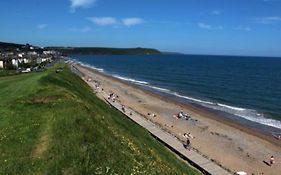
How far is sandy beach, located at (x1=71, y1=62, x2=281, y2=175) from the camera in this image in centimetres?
3709

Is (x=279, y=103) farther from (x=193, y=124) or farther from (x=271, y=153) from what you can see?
(x=271, y=153)

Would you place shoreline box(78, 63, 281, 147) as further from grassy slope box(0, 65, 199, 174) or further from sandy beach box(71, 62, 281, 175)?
grassy slope box(0, 65, 199, 174)

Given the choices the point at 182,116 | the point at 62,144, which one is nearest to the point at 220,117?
the point at 182,116

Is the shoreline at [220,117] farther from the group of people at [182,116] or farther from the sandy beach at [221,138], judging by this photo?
the group of people at [182,116]

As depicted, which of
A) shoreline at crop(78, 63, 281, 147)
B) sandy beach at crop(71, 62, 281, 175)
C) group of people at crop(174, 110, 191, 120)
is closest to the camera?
sandy beach at crop(71, 62, 281, 175)

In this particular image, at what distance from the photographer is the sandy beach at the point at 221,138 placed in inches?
1460

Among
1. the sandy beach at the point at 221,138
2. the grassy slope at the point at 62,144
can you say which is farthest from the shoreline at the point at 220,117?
the grassy slope at the point at 62,144

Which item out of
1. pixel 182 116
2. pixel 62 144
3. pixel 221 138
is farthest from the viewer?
pixel 182 116

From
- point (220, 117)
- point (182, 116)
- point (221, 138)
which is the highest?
point (182, 116)

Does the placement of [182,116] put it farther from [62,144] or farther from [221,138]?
[62,144]

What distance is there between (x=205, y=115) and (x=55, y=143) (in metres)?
45.0

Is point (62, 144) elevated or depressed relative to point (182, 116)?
elevated

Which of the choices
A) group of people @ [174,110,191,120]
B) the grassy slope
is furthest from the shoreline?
the grassy slope

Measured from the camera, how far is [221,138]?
154 ft
